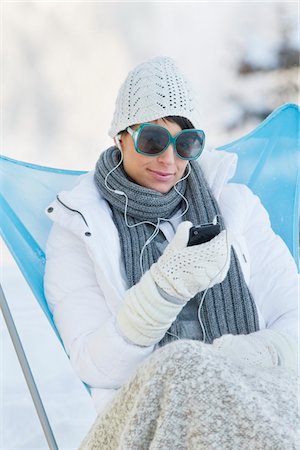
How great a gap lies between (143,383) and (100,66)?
4.26 meters

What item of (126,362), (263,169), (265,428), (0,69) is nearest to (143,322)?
(126,362)

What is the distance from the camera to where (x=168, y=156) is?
1.67m

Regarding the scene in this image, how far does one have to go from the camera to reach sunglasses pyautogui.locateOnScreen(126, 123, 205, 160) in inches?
64.9

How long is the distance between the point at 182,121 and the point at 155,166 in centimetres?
12

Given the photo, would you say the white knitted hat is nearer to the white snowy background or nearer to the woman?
the woman

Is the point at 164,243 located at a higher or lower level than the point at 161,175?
lower

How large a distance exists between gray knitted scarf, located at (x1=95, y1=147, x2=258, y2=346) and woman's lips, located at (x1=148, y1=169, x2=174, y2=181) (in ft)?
0.11

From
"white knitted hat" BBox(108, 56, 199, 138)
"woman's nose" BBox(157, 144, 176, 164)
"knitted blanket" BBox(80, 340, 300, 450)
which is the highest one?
"white knitted hat" BBox(108, 56, 199, 138)

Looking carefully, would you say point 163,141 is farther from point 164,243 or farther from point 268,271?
point 268,271

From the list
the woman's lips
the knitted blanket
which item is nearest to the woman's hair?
the woman's lips

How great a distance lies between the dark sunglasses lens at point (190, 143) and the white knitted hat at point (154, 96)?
3cm

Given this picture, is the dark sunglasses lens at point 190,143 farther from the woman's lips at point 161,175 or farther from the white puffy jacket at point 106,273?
the white puffy jacket at point 106,273

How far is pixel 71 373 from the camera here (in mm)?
2637

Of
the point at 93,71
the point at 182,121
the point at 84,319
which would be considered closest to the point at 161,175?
the point at 182,121
